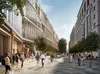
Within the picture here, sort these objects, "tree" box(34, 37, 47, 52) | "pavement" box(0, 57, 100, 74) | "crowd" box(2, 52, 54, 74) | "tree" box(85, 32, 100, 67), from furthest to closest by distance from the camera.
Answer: "tree" box(34, 37, 47, 52) < "tree" box(85, 32, 100, 67) < "pavement" box(0, 57, 100, 74) < "crowd" box(2, 52, 54, 74)

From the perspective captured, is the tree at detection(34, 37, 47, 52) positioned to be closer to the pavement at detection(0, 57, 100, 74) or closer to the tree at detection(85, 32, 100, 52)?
the tree at detection(85, 32, 100, 52)

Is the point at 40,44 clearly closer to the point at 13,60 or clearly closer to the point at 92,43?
the point at 92,43

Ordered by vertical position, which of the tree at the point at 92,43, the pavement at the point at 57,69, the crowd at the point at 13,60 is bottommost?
the pavement at the point at 57,69

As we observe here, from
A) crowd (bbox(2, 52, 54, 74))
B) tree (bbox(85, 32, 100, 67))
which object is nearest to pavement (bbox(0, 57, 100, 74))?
crowd (bbox(2, 52, 54, 74))

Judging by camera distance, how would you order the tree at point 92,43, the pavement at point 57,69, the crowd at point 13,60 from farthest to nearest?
the tree at point 92,43, the pavement at point 57,69, the crowd at point 13,60

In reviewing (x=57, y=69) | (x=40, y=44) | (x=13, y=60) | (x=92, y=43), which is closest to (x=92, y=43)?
(x=92, y=43)

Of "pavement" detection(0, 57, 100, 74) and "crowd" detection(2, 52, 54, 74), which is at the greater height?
"crowd" detection(2, 52, 54, 74)

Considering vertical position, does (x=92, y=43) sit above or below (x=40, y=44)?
below

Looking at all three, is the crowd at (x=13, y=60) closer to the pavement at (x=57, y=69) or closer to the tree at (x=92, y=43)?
the pavement at (x=57, y=69)

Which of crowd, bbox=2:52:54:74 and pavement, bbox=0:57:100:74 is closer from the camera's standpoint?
crowd, bbox=2:52:54:74

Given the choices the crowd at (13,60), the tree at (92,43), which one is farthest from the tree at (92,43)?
the crowd at (13,60)

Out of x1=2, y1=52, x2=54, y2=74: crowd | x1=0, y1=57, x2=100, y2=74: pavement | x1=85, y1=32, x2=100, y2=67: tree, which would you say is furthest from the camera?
x1=85, y1=32, x2=100, y2=67: tree

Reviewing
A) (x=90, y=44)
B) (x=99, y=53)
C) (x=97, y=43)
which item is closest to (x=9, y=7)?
(x=90, y=44)

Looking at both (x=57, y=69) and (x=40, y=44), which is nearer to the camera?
(x=57, y=69)
